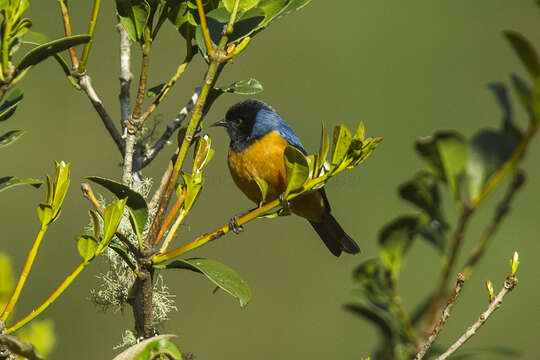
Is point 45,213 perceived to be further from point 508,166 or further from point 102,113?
point 508,166

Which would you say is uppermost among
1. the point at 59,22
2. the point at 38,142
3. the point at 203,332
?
the point at 59,22

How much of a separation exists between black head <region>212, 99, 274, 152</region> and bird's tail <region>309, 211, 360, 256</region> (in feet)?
2.27

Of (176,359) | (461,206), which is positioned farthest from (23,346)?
(461,206)

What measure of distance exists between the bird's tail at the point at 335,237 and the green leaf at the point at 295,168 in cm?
272

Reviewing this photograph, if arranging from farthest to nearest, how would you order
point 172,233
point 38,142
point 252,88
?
point 38,142
point 252,88
point 172,233

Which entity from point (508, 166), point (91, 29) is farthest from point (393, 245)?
point (91, 29)

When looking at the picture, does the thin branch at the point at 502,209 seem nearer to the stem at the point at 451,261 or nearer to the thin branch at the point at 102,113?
the stem at the point at 451,261

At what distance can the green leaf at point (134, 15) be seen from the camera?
1.29 meters

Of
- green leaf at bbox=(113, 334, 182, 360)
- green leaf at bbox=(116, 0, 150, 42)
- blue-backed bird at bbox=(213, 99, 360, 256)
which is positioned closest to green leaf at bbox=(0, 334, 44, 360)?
green leaf at bbox=(113, 334, 182, 360)

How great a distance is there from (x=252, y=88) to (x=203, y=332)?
4092 mm

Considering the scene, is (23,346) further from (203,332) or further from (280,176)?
(203,332)

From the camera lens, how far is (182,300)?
527cm

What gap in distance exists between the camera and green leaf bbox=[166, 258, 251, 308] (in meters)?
1.12

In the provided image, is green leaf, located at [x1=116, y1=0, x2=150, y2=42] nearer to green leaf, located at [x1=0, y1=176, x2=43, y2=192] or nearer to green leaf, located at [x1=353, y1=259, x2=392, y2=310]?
green leaf, located at [x1=0, y1=176, x2=43, y2=192]
